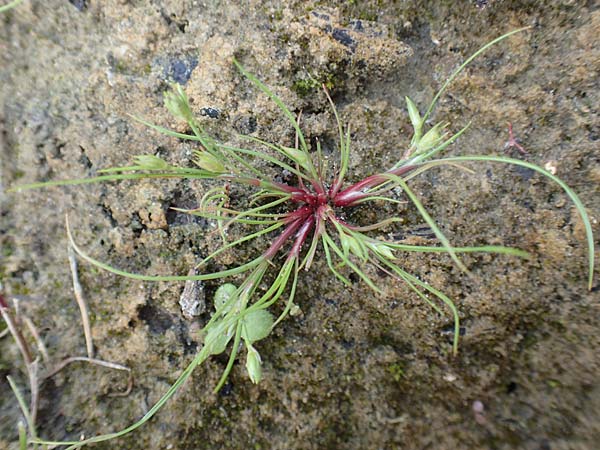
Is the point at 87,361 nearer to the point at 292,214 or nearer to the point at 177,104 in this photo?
the point at 292,214

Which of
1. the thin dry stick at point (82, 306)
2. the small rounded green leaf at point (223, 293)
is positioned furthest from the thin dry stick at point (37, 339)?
the small rounded green leaf at point (223, 293)

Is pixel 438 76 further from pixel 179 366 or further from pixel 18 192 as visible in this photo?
pixel 18 192

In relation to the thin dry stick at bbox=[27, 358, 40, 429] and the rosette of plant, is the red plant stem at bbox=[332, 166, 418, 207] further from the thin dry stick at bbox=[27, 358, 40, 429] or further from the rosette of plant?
the thin dry stick at bbox=[27, 358, 40, 429]

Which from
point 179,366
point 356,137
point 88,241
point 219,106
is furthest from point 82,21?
point 179,366

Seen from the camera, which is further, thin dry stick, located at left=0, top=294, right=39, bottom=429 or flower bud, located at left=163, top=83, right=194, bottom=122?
thin dry stick, located at left=0, top=294, right=39, bottom=429

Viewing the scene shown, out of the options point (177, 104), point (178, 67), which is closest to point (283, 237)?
point (177, 104)

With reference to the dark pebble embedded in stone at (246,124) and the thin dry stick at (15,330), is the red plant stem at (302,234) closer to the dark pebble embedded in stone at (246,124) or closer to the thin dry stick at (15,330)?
the dark pebble embedded in stone at (246,124)

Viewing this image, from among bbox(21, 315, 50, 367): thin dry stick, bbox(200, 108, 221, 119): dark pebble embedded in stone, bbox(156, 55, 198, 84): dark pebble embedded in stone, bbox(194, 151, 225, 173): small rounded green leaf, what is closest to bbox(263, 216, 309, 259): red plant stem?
bbox(194, 151, 225, 173): small rounded green leaf
